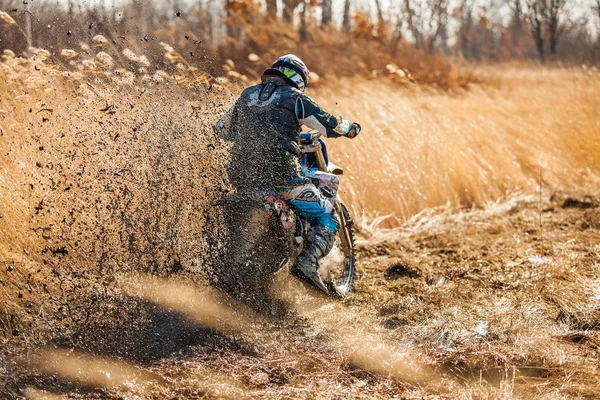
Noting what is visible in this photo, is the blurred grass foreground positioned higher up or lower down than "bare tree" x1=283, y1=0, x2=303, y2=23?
lower down

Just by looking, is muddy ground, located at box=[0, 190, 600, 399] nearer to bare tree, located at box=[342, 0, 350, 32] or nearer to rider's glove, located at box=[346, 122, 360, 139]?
A: rider's glove, located at box=[346, 122, 360, 139]

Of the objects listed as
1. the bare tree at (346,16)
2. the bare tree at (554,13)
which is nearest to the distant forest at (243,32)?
the bare tree at (346,16)

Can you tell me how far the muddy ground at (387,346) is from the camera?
372 centimetres

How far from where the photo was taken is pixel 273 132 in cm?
506

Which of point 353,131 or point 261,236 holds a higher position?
point 353,131

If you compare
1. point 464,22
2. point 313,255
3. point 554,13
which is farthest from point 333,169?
point 464,22

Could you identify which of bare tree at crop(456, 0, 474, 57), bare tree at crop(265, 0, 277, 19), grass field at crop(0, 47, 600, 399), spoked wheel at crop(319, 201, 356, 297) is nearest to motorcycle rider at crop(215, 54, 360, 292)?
grass field at crop(0, 47, 600, 399)

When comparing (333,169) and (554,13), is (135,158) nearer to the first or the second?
(333,169)

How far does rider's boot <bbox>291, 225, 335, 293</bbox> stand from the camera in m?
5.05

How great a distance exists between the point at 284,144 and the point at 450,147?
5525 millimetres

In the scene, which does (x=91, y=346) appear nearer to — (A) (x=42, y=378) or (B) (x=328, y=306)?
(A) (x=42, y=378)

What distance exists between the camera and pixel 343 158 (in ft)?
28.3

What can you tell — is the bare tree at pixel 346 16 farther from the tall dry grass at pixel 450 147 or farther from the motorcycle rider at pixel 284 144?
the motorcycle rider at pixel 284 144

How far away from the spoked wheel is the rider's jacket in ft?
2.92
